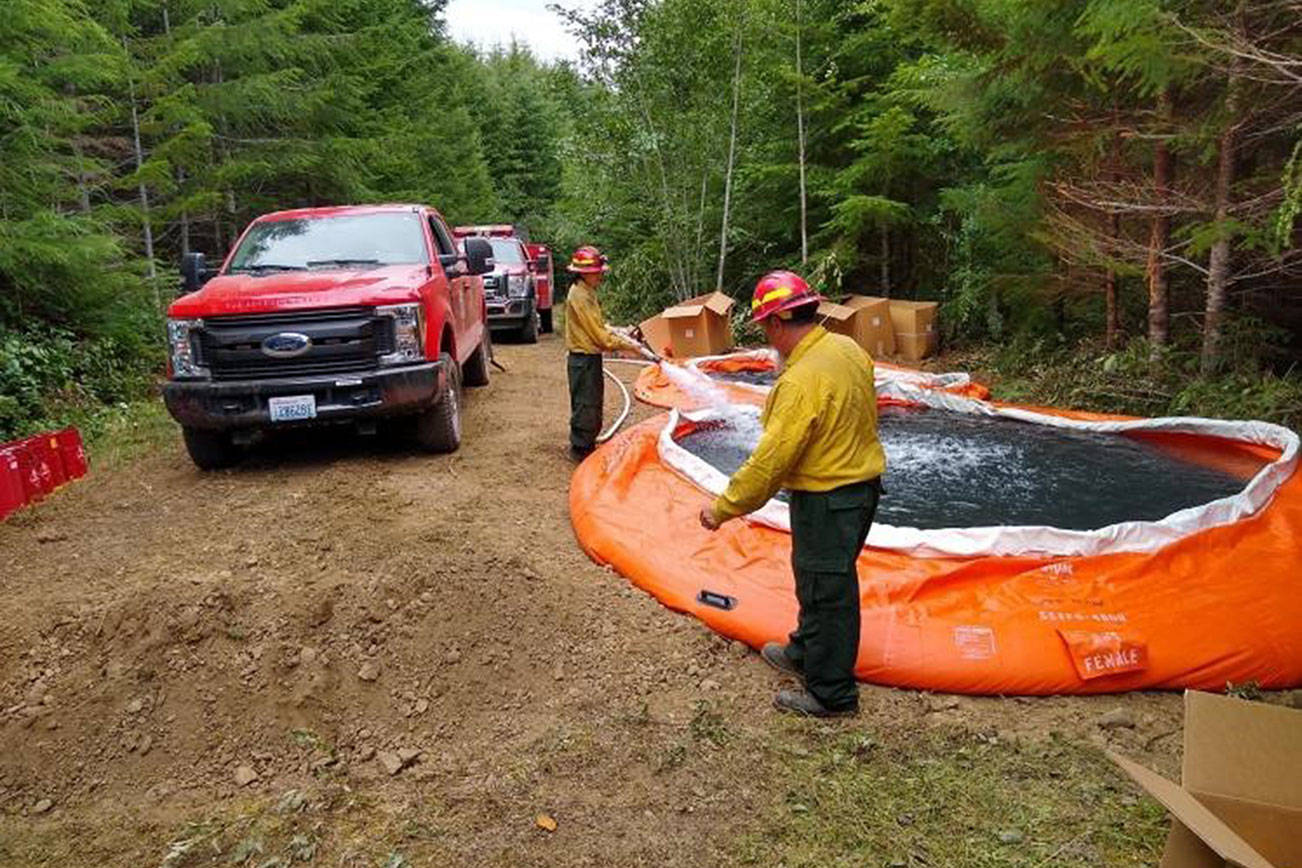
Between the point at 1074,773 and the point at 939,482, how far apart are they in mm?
2908

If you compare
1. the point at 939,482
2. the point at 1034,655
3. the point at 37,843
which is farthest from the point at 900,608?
the point at 37,843

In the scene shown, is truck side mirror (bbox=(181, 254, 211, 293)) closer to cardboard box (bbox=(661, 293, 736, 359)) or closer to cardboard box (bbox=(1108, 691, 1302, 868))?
cardboard box (bbox=(661, 293, 736, 359))

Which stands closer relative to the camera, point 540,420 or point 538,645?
point 538,645

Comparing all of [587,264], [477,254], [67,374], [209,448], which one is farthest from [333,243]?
[67,374]

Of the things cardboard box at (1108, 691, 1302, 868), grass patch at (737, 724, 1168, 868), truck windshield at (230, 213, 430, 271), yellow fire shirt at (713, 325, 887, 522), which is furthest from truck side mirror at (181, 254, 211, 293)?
cardboard box at (1108, 691, 1302, 868)

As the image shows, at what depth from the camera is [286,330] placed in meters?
5.66

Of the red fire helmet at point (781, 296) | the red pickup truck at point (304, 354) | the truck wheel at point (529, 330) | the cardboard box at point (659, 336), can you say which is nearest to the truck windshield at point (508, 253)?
the truck wheel at point (529, 330)

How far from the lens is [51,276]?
8.78 metres

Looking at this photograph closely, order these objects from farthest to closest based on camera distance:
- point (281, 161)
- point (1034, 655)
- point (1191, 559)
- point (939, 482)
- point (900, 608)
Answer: point (281, 161) → point (939, 482) → point (1191, 559) → point (900, 608) → point (1034, 655)

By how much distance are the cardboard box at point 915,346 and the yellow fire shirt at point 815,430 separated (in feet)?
28.8

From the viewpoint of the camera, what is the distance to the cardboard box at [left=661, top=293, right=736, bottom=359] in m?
11.8

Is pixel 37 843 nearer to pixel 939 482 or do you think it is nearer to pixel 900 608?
pixel 900 608

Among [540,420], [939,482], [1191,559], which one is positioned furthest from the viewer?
[540,420]

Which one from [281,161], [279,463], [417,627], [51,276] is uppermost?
[281,161]
